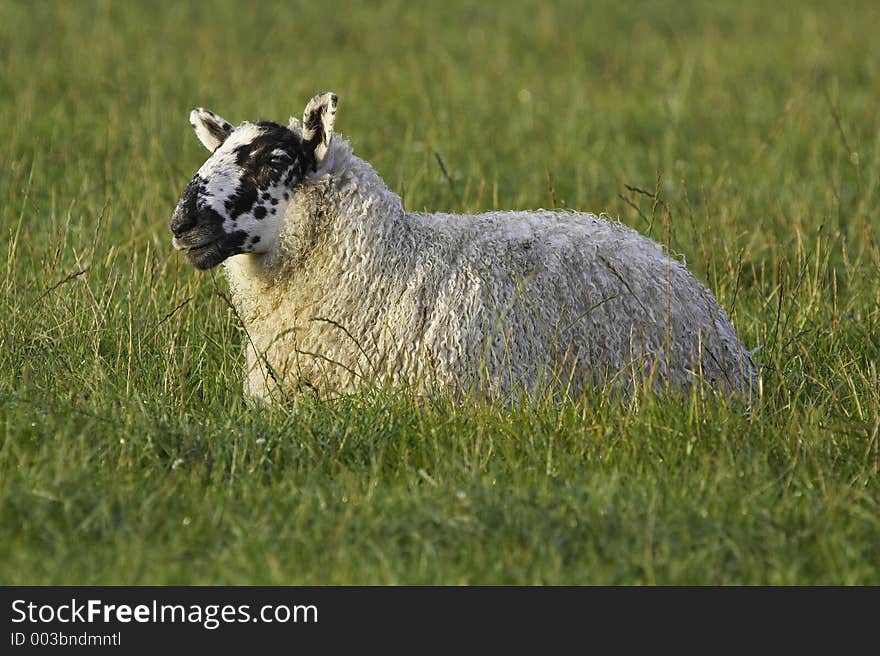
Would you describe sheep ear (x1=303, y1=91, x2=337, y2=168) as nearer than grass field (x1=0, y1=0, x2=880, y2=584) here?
No

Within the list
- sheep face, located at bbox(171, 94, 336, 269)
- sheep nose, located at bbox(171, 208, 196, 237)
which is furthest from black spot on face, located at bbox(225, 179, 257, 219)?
sheep nose, located at bbox(171, 208, 196, 237)

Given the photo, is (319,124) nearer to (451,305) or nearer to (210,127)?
(210,127)

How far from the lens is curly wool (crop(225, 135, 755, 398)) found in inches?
226

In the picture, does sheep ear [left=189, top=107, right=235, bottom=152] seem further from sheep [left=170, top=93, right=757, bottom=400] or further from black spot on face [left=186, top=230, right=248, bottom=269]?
black spot on face [left=186, top=230, right=248, bottom=269]

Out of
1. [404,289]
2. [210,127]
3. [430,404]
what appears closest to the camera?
[430,404]

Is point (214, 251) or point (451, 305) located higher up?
point (214, 251)

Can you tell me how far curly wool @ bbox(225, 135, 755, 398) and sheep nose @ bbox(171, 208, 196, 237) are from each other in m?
0.41

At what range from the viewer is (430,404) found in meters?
5.54

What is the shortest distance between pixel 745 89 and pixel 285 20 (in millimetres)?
5967

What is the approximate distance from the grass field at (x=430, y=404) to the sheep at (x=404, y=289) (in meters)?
0.24

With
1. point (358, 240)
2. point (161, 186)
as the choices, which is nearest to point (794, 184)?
point (161, 186)

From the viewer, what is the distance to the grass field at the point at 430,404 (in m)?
4.46

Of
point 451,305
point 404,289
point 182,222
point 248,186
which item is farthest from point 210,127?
point 451,305

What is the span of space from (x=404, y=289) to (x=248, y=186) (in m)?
0.78
